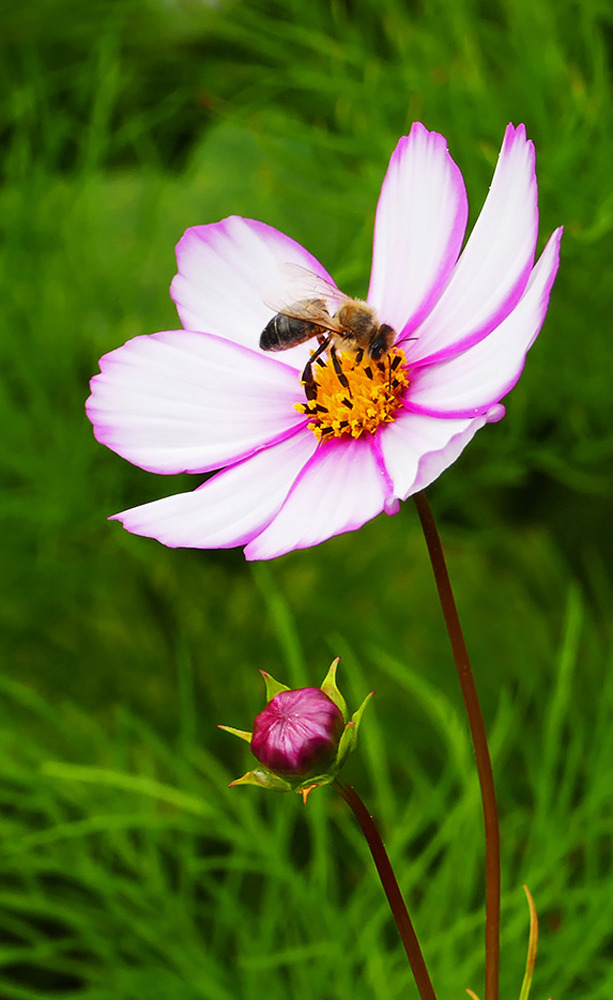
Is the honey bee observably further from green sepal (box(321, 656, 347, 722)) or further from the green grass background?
the green grass background

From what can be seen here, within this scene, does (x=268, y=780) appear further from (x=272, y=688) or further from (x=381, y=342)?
(x=381, y=342)

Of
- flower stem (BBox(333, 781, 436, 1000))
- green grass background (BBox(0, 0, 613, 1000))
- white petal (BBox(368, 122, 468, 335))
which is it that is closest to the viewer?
flower stem (BBox(333, 781, 436, 1000))

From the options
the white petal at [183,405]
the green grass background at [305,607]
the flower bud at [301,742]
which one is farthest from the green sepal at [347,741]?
the green grass background at [305,607]

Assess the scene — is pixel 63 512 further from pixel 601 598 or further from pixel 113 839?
pixel 601 598

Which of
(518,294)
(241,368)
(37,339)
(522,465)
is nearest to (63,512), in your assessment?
(37,339)

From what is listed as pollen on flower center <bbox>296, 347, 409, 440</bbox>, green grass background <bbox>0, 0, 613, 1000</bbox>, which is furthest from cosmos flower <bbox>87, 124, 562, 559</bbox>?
green grass background <bbox>0, 0, 613, 1000</bbox>

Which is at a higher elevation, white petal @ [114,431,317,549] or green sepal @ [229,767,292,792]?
white petal @ [114,431,317,549]

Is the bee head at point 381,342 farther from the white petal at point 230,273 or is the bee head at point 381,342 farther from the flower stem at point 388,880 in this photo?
the flower stem at point 388,880
